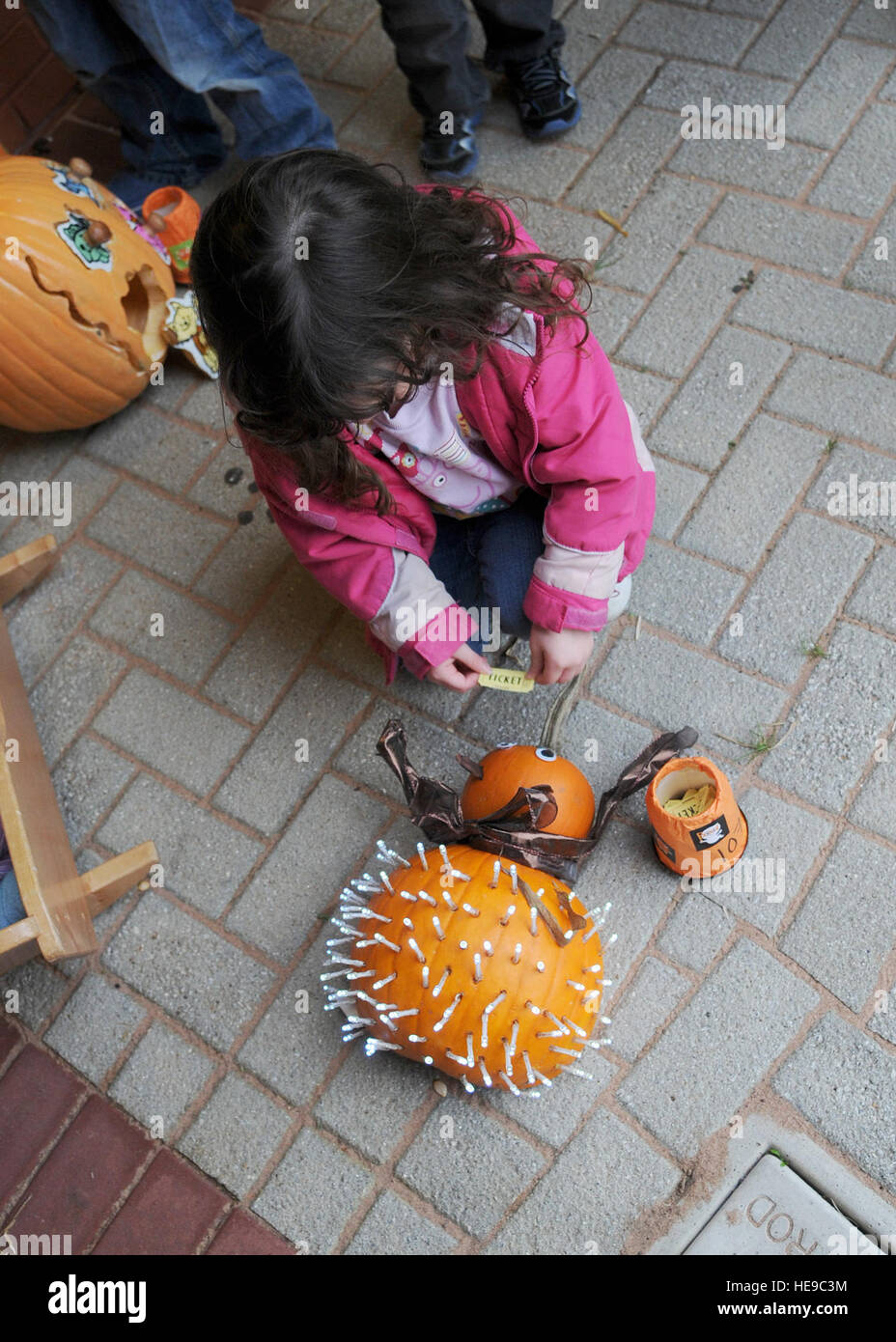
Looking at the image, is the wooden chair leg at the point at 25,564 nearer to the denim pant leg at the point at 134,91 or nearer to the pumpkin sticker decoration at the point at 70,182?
the pumpkin sticker decoration at the point at 70,182

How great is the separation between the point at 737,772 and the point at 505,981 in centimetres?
74

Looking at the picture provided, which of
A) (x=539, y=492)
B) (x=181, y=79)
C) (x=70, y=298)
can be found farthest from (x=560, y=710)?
(x=181, y=79)

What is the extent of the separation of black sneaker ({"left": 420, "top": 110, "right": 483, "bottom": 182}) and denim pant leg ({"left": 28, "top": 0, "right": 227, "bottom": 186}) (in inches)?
29.2

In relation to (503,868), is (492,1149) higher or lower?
lower

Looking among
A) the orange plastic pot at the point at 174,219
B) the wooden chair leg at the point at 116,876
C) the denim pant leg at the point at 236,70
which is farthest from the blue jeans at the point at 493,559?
the denim pant leg at the point at 236,70

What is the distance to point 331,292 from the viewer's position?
1575mm

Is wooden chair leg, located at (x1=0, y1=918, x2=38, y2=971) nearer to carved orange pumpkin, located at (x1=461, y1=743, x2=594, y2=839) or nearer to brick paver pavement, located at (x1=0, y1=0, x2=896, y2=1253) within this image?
brick paver pavement, located at (x1=0, y1=0, x2=896, y2=1253)

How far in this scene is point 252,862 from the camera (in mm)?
2475

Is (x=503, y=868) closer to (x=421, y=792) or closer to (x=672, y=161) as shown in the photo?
(x=421, y=792)

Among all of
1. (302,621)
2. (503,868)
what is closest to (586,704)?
(503,868)

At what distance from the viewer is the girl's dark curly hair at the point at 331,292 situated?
1.57 metres

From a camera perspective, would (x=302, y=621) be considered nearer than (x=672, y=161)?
Yes
